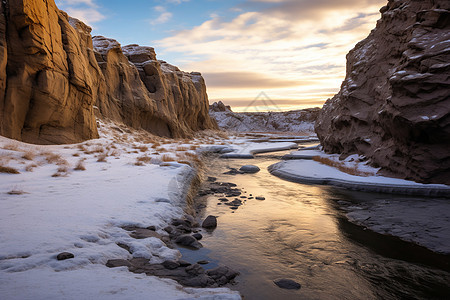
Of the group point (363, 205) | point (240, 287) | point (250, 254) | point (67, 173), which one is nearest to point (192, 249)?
point (250, 254)

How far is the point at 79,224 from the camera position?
5695mm

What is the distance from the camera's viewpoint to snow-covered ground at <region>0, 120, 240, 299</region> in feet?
11.9

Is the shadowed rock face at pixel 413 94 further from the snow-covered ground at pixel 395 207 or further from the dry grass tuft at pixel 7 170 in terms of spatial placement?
the dry grass tuft at pixel 7 170

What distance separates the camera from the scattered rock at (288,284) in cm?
508

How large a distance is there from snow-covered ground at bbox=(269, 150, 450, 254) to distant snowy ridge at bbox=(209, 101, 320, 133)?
97.1 m

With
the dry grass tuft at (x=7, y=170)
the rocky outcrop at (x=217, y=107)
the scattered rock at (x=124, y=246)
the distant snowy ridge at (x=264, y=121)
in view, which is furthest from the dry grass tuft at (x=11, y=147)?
the rocky outcrop at (x=217, y=107)

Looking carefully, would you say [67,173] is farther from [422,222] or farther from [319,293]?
[422,222]

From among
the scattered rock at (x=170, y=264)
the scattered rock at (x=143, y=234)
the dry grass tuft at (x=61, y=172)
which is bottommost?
the scattered rock at (x=170, y=264)

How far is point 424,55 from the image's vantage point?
12.9m

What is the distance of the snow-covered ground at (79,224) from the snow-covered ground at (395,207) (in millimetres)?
5893

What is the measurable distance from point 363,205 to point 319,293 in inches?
274

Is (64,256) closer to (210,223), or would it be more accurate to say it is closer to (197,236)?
(197,236)

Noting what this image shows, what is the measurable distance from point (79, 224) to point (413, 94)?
14.5m

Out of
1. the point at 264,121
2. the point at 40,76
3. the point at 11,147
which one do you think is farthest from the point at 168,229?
the point at 264,121
